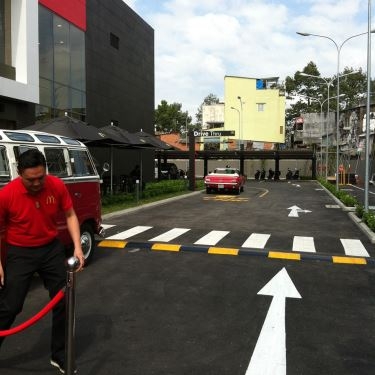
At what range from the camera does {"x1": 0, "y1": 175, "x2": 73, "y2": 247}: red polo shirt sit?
3.90 metres

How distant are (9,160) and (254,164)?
183 ft

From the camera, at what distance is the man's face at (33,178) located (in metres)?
3.78

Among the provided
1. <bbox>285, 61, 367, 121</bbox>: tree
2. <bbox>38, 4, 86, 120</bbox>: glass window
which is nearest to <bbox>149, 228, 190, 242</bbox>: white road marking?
<bbox>38, 4, 86, 120</bbox>: glass window

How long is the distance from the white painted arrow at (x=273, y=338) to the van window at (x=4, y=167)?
13.0 ft

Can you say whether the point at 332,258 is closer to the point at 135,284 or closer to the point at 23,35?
the point at 135,284

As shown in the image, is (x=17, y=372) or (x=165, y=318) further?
(x=165, y=318)

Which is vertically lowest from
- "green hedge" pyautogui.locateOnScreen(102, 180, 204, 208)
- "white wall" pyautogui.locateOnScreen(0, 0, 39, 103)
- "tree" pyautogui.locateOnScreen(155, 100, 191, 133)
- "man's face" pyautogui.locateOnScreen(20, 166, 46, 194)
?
"green hedge" pyautogui.locateOnScreen(102, 180, 204, 208)

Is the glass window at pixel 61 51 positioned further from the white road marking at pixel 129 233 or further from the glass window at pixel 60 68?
the white road marking at pixel 129 233

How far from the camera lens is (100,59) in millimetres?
26609

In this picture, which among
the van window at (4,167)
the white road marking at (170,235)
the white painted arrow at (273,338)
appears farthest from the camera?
the white road marking at (170,235)

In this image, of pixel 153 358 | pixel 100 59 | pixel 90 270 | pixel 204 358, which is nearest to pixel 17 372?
pixel 153 358

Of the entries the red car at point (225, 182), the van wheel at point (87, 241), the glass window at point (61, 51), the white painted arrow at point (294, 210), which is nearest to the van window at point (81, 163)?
the van wheel at point (87, 241)

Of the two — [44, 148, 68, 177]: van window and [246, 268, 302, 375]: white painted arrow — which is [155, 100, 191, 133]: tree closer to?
[44, 148, 68, 177]: van window

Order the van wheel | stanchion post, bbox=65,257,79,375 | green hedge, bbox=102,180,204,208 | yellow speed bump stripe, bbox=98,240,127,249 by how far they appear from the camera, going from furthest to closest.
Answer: green hedge, bbox=102,180,204,208
yellow speed bump stripe, bbox=98,240,127,249
the van wheel
stanchion post, bbox=65,257,79,375
